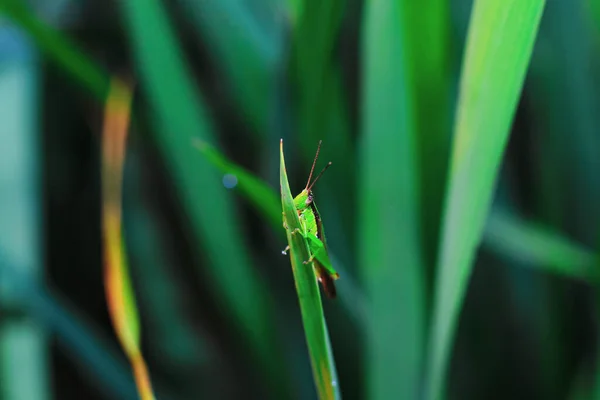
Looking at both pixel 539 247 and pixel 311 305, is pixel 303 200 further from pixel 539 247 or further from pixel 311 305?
pixel 539 247

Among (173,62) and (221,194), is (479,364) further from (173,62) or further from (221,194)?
(173,62)

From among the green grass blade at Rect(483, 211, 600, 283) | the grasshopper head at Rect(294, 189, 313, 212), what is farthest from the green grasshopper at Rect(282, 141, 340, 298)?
the green grass blade at Rect(483, 211, 600, 283)

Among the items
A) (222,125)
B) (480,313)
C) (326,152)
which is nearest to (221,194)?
(326,152)

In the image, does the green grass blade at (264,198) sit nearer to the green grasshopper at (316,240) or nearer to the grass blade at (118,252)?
the green grasshopper at (316,240)

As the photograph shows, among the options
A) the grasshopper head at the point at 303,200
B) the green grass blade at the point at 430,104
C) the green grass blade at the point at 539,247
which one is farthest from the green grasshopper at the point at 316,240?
the green grass blade at the point at 539,247

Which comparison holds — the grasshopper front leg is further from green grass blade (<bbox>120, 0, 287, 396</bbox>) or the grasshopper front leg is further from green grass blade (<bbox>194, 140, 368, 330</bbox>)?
green grass blade (<bbox>120, 0, 287, 396</bbox>)

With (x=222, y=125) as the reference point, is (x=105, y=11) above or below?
above

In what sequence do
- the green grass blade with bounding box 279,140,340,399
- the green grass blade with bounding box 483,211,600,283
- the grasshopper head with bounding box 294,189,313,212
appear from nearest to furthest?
1. the green grass blade with bounding box 279,140,340,399
2. the grasshopper head with bounding box 294,189,313,212
3. the green grass blade with bounding box 483,211,600,283

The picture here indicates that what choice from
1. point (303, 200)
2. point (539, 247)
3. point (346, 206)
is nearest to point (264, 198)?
point (303, 200)
